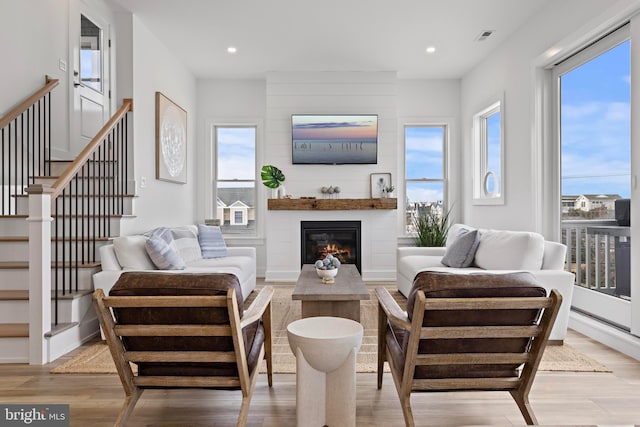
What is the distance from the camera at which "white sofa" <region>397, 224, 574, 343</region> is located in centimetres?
320

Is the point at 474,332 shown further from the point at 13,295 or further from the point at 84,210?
the point at 84,210

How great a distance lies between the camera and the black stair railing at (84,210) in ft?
10.3

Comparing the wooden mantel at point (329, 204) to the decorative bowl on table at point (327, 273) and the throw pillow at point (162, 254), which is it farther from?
the decorative bowl on table at point (327, 273)

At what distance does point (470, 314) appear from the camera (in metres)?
1.76

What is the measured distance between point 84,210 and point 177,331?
9.12 feet

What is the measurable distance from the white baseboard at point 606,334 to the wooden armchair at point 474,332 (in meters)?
1.65

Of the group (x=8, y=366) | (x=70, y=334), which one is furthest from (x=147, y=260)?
(x=8, y=366)

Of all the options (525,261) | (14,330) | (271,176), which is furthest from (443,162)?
(14,330)

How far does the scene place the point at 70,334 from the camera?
312cm

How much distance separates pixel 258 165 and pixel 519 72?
3742mm

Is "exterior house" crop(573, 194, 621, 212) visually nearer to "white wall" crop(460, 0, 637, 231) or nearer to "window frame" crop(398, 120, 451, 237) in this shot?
"white wall" crop(460, 0, 637, 231)

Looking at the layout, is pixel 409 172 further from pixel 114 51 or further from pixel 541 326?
pixel 541 326

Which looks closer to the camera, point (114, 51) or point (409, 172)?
point (114, 51)

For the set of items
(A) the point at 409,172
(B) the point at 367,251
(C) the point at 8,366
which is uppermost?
(A) the point at 409,172
